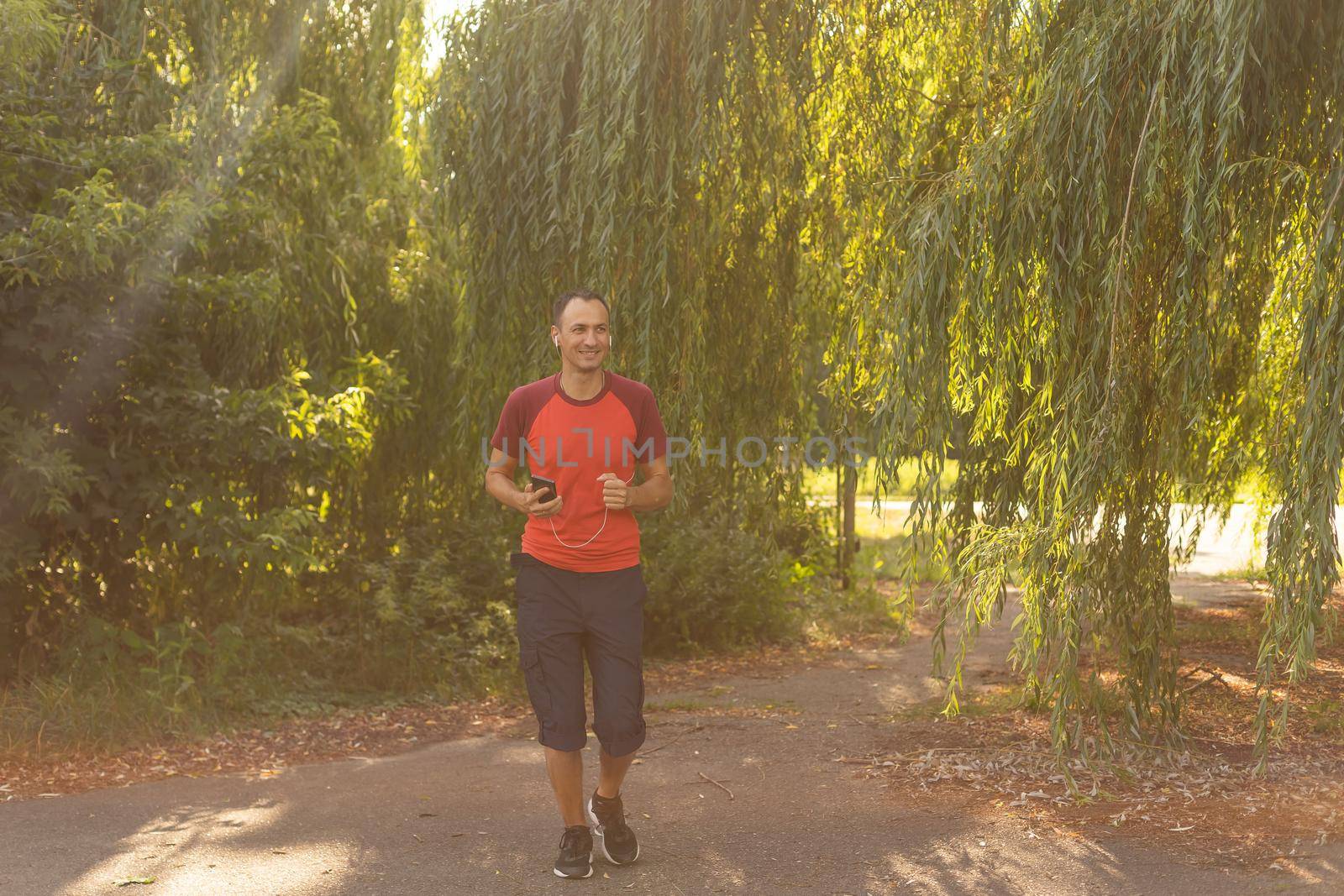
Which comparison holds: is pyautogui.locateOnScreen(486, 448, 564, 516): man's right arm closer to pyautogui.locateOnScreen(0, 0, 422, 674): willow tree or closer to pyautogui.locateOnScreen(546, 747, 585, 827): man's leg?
pyautogui.locateOnScreen(546, 747, 585, 827): man's leg

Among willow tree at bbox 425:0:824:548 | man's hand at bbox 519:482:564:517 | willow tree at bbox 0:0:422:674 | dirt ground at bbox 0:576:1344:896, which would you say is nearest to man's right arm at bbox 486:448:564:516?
man's hand at bbox 519:482:564:517

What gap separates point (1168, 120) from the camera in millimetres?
5203

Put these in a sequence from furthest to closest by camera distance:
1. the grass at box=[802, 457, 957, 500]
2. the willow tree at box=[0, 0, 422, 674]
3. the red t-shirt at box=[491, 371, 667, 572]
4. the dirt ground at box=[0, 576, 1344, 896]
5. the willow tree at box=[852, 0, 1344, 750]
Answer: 1. the willow tree at box=[0, 0, 422, 674]
2. the grass at box=[802, 457, 957, 500]
3. the willow tree at box=[852, 0, 1344, 750]
4. the dirt ground at box=[0, 576, 1344, 896]
5. the red t-shirt at box=[491, 371, 667, 572]

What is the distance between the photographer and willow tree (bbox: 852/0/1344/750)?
4945 millimetres

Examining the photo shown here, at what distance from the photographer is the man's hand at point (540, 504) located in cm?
446

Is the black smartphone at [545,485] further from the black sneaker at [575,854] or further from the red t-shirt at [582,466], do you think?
the black sneaker at [575,854]

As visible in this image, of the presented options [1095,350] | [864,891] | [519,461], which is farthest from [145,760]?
[1095,350]

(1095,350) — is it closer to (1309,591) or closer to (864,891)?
(1309,591)

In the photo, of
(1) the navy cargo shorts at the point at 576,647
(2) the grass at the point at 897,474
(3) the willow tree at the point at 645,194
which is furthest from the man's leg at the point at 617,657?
(3) the willow tree at the point at 645,194

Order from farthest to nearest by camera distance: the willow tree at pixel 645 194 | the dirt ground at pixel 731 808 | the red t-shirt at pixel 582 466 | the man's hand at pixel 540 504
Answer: the willow tree at pixel 645 194
the dirt ground at pixel 731 808
the red t-shirt at pixel 582 466
the man's hand at pixel 540 504

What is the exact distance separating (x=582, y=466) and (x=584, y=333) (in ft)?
1.52

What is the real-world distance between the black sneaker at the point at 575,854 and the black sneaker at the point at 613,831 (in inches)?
4.6

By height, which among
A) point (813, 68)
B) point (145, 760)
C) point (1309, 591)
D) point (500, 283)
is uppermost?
point (813, 68)

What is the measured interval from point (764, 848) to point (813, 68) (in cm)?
459
